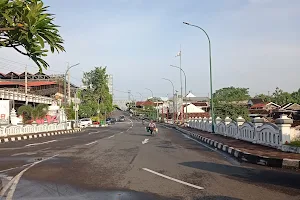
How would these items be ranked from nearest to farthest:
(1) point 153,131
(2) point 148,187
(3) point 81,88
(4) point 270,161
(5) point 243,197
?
(5) point 243,197 → (2) point 148,187 → (4) point 270,161 → (1) point 153,131 → (3) point 81,88

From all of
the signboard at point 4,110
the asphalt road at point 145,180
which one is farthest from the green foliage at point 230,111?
the asphalt road at point 145,180

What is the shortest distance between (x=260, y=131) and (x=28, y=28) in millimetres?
13339

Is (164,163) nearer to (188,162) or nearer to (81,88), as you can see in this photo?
(188,162)

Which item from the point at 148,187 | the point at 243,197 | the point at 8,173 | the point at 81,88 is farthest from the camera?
the point at 81,88

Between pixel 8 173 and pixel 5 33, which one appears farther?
pixel 8 173

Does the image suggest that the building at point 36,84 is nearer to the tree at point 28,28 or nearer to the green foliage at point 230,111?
the green foliage at point 230,111

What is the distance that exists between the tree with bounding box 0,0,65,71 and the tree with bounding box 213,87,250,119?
49.8 m

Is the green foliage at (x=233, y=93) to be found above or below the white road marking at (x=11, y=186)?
above

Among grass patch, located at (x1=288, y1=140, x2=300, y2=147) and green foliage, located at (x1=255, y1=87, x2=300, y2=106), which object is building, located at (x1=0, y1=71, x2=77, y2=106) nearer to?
green foliage, located at (x1=255, y1=87, x2=300, y2=106)

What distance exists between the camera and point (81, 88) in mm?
89625

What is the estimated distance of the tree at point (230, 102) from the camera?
6006cm

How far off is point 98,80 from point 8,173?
84.7 m

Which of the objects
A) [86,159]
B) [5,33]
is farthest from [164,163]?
[5,33]

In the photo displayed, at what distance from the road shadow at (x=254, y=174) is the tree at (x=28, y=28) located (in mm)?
5683
